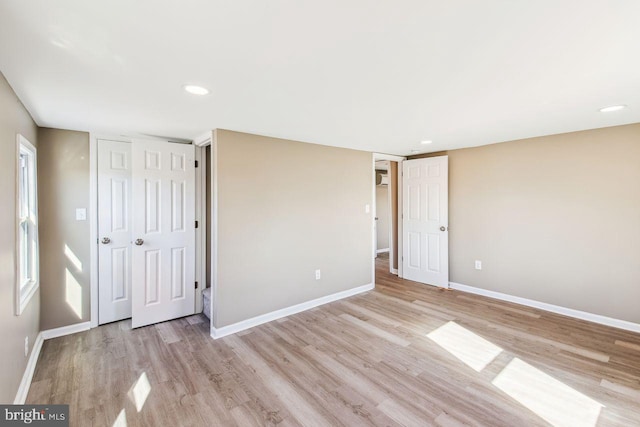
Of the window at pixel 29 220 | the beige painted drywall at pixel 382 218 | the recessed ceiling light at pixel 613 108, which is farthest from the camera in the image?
the beige painted drywall at pixel 382 218

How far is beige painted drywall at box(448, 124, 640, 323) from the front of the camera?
120 inches

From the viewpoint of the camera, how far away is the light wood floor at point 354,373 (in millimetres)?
1919

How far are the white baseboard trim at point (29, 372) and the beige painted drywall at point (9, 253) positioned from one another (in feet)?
0.22

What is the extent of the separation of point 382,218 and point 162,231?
18.2ft

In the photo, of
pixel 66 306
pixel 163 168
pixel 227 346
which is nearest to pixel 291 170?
pixel 163 168

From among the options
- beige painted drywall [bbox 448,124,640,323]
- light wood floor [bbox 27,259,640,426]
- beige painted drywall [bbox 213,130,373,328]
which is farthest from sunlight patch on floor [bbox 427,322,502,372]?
beige painted drywall [bbox 213,130,373,328]

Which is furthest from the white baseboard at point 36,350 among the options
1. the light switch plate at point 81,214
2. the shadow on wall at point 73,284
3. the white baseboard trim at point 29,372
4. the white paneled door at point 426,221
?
the white paneled door at point 426,221

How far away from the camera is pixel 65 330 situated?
3043 millimetres

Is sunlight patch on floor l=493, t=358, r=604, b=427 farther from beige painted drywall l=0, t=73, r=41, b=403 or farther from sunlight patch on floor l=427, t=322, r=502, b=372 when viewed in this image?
beige painted drywall l=0, t=73, r=41, b=403

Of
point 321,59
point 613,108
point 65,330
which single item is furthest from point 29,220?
point 613,108

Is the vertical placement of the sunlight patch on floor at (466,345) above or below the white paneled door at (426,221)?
below

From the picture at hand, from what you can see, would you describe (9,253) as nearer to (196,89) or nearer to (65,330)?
(196,89)

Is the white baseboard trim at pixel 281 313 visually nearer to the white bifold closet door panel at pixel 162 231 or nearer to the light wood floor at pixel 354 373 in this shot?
the light wood floor at pixel 354 373

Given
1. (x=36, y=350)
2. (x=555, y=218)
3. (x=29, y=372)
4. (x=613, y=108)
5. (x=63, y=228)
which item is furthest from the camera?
(x=555, y=218)
